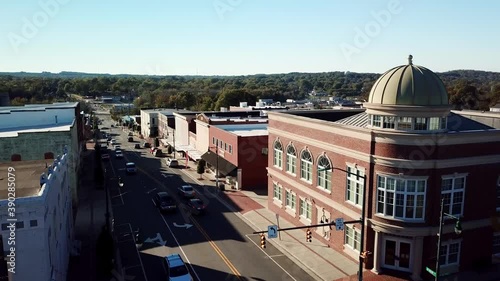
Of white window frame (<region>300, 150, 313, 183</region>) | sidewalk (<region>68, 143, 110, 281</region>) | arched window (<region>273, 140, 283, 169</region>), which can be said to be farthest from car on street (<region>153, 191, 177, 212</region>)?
white window frame (<region>300, 150, 313, 183</region>)

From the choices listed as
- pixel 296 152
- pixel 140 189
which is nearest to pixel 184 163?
pixel 140 189

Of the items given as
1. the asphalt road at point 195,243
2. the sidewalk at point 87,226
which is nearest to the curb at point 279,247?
the asphalt road at point 195,243

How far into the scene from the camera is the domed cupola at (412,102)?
23094 millimetres

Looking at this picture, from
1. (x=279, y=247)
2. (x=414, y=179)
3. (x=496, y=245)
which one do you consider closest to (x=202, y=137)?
(x=279, y=247)

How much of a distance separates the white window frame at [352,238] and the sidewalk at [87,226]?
648 inches

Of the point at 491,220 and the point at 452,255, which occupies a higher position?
the point at 491,220

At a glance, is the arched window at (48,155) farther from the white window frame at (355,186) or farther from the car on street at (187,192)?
the white window frame at (355,186)

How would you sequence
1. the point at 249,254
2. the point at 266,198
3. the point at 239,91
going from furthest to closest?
the point at 239,91 < the point at 266,198 < the point at 249,254

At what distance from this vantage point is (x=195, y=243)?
30562 millimetres

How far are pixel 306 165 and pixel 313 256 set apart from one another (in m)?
7.32

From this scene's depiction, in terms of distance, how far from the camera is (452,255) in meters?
25.5

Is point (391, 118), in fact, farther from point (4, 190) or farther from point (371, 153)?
point (4, 190)

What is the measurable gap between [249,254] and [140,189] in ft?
A: 74.6

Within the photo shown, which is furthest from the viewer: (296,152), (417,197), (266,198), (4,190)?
(266,198)
